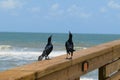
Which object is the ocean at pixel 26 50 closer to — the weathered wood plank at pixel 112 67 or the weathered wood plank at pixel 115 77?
the weathered wood plank at pixel 112 67

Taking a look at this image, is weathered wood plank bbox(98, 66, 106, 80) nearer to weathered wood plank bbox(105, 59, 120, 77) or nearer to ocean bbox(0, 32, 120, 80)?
weathered wood plank bbox(105, 59, 120, 77)

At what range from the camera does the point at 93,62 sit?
404 cm

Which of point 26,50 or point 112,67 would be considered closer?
point 112,67

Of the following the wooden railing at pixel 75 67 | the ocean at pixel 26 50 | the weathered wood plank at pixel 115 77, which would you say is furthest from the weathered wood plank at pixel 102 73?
the ocean at pixel 26 50

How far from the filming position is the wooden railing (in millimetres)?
2795

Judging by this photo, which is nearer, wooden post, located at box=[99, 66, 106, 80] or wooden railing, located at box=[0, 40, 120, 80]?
wooden railing, located at box=[0, 40, 120, 80]

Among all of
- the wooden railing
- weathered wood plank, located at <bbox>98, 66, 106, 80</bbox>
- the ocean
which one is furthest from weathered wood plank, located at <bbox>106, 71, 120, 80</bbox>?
the ocean

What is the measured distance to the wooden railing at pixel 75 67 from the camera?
9.17ft

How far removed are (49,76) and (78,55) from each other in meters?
0.78

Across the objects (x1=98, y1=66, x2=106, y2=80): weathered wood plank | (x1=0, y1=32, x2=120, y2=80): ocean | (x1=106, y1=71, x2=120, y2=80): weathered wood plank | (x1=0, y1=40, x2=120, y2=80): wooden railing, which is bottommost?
(x1=0, y1=32, x2=120, y2=80): ocean

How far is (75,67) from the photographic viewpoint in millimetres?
3582

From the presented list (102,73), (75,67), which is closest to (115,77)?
(102,73)

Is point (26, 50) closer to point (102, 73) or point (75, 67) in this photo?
point (102, 73)

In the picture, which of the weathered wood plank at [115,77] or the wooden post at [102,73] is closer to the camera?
the wooden post at [102,73]
